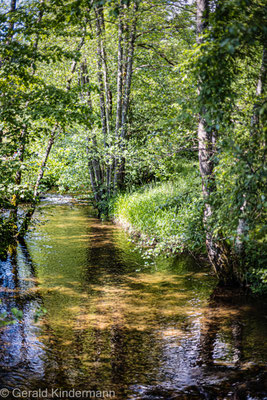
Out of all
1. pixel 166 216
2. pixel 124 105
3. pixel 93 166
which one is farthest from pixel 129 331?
pixel 93 166

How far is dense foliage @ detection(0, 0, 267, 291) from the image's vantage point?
4.45 meters

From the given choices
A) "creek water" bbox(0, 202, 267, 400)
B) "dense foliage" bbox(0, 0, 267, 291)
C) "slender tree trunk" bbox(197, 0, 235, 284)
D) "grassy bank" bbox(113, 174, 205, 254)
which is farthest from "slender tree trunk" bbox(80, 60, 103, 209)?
"slender tree trunk" bbox(197, 0, 235, 284)

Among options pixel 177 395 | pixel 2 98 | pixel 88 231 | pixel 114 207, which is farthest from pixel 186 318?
pixel 114 207

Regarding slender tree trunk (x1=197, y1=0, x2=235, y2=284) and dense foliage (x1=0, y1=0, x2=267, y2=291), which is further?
slender tree trunk (x1=197, y1=0, x2=235, y2=284)

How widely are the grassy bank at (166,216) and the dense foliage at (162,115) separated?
0.16ft

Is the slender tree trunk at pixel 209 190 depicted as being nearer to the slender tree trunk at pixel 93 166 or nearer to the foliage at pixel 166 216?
the foliage at pixel 166 216

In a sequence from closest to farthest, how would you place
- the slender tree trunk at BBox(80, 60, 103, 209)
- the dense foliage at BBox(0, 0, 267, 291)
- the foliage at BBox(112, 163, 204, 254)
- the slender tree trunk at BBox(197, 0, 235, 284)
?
the dense foliage at BBox(0, 0, 267, 291)
the slender tree trunk at BBox(197, 0, 235, 284)
the foliage at BBox(112, 163, 204, 254)
the slender tree trunk at BBox(80, 60, 103, 209)

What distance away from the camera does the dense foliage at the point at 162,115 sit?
4449 millimetres

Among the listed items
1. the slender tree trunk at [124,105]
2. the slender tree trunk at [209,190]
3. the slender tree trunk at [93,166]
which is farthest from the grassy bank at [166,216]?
the slender tree trunk at [93,166]

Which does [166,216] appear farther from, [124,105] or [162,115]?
[162,115]

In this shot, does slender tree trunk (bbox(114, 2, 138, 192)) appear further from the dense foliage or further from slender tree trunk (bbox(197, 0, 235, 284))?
slender tree trunk (bbox(197, 0, 235, 284))

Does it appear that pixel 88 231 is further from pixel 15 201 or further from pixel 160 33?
pixel 160 33

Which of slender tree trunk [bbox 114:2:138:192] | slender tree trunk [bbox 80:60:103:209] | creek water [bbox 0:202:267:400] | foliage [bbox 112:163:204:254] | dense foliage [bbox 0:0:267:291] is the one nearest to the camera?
dense foliage [bbox 0:0:267:291]

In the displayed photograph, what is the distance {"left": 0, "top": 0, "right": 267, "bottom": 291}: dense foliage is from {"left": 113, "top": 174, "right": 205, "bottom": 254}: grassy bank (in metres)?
0.05
